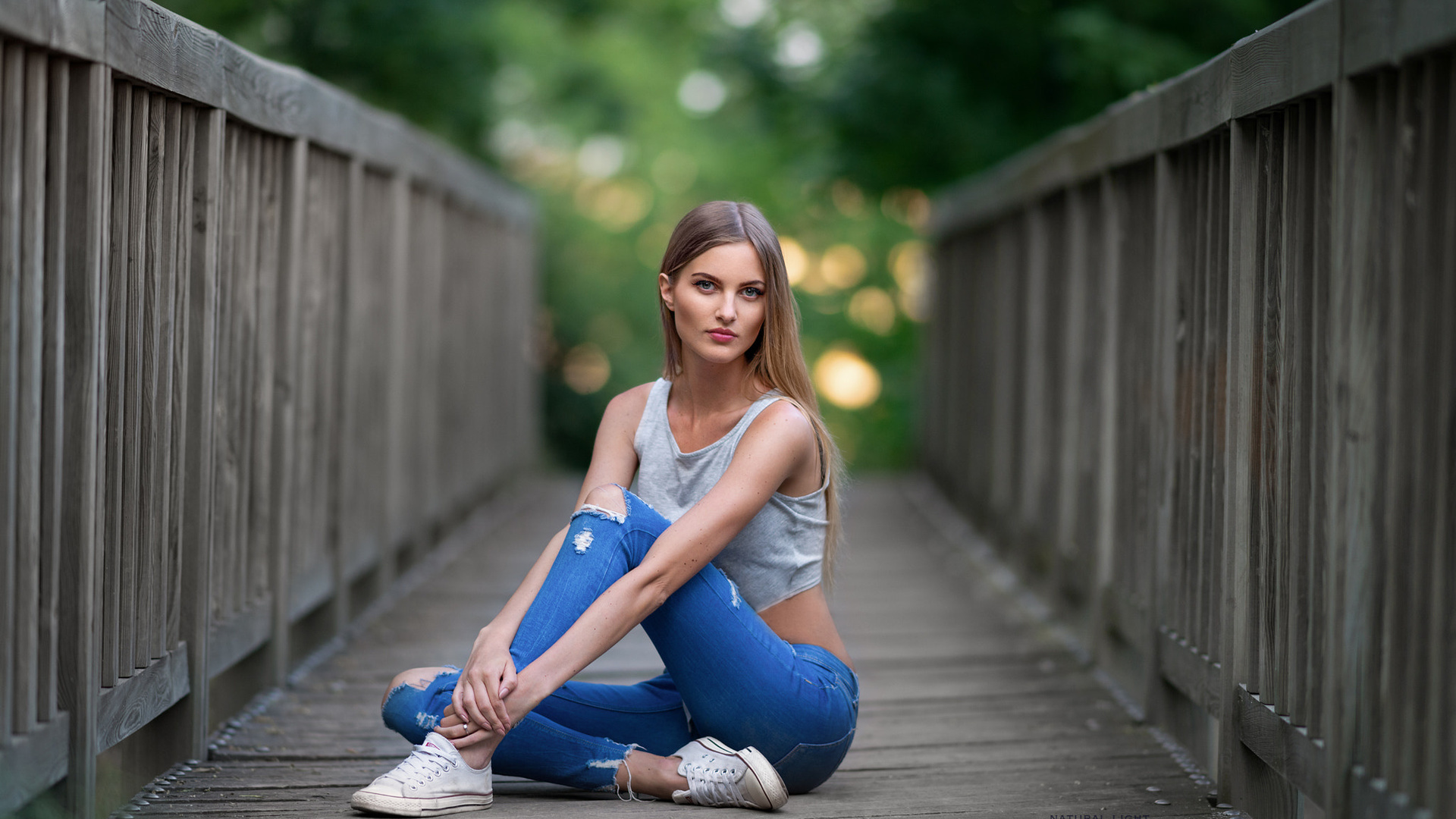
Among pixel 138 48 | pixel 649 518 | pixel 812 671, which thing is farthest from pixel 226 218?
pixel 812 671

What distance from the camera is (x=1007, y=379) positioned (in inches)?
277

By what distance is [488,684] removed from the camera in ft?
8.71

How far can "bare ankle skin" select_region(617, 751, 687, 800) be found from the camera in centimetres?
297

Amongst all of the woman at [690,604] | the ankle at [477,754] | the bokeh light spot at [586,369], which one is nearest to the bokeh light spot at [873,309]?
the bokeh light spot at [586,369]

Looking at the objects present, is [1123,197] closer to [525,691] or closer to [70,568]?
[525,691]

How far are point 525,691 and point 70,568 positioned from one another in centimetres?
86

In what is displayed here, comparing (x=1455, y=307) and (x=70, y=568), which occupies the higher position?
(x=1455, y=307)

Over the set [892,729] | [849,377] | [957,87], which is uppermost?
[957,87]

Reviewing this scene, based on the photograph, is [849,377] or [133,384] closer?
[133,384]

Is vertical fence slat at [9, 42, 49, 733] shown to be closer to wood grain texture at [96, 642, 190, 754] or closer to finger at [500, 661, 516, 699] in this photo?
wood grain texture at [96, 642, 190, 754]

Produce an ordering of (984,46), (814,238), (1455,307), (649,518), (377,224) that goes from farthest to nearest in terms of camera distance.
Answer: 1. (814,238)
2. (984,46)
3. (377,224)
4. (649,518)
5. (1455,307)

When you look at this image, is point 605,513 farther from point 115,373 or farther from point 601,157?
point 601,157

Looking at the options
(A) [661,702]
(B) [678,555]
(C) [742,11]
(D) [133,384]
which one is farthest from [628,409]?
(C) [742,11]

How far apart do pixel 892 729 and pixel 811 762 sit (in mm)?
976
